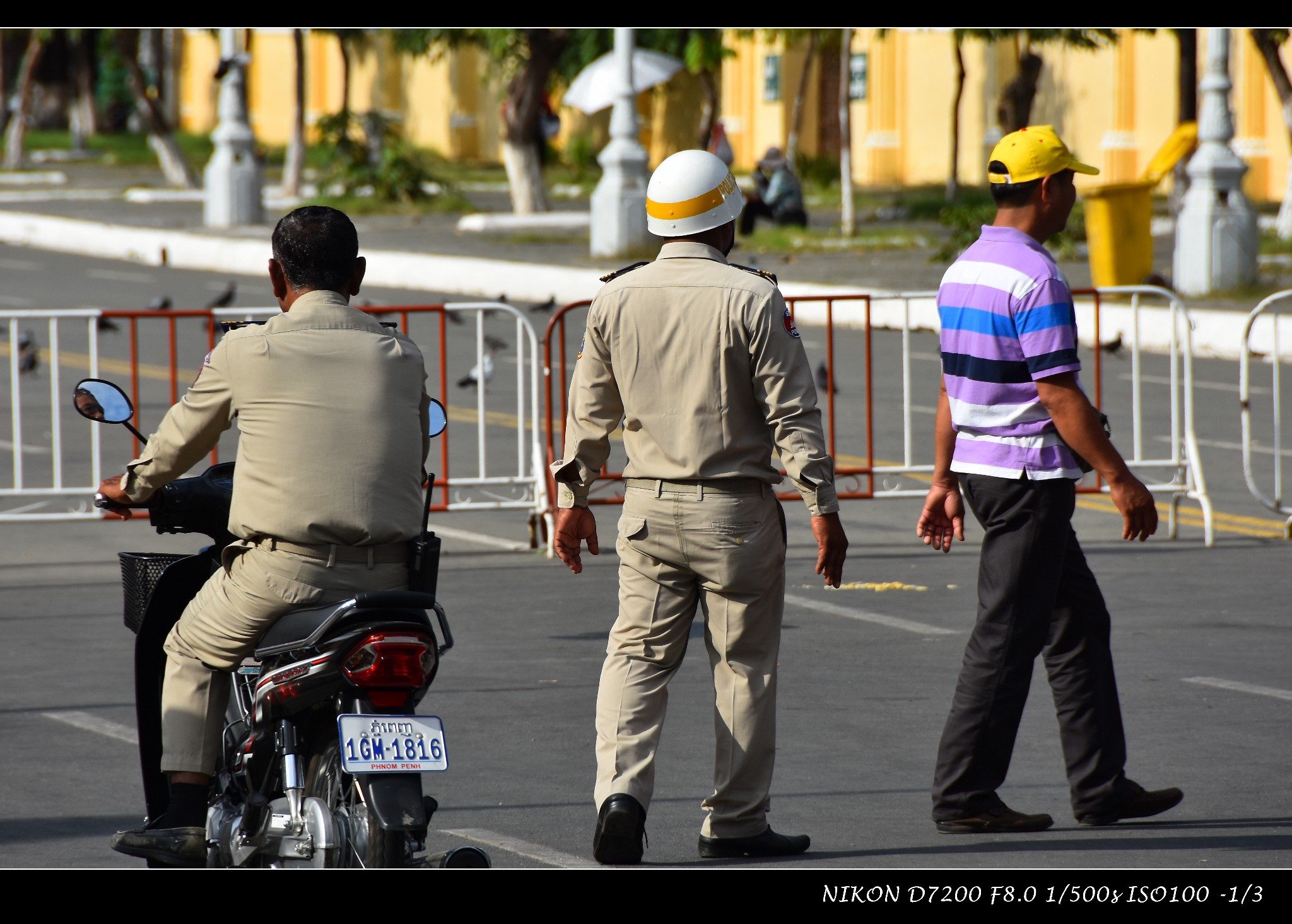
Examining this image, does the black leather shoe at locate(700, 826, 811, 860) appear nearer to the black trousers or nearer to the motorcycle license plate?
the black trousers

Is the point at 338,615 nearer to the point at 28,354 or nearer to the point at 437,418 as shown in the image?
the point at 437,418

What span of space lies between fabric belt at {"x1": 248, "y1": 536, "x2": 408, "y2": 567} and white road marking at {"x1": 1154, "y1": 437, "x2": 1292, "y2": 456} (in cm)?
988

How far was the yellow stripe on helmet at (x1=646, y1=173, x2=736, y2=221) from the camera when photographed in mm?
5402

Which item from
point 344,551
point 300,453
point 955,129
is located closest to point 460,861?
point 344,551

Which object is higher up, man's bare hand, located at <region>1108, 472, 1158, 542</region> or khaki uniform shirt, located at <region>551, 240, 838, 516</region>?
khaki uniform shirt, located at <region>551, 240, 838, 516</region>

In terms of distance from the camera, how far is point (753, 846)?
17.7 feet

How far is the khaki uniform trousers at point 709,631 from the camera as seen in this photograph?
531 centimetres

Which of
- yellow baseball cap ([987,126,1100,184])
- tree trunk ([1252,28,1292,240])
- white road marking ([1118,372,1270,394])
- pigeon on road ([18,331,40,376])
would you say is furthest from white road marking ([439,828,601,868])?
tree trunk ([1252,28,1292,240])

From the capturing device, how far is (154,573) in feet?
16.6

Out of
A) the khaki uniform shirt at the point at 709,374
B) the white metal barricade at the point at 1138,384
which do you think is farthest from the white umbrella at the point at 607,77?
the khaki uniform shirt at the point at 709,374

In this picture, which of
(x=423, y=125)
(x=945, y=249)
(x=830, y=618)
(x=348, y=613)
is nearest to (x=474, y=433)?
(x=830, y=618)

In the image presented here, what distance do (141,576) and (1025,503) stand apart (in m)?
2.44

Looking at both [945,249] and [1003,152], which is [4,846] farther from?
[945,249]
